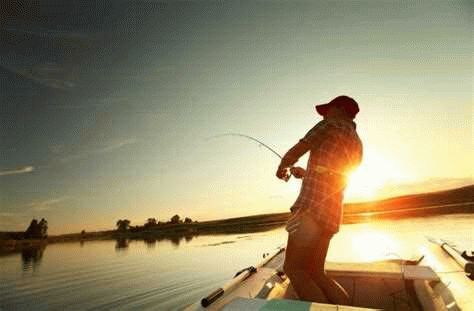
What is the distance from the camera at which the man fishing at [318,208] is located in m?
3.57

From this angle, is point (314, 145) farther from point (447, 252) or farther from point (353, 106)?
point (447, 252)

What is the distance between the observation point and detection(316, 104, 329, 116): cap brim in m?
4.05

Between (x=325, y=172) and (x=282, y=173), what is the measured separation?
53cm

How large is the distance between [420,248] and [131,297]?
1236cm

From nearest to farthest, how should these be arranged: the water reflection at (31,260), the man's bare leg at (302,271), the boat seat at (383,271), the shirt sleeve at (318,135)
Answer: the man's bare leg at (302,271), the shirt sleeve at (318,135), the boat seat at (383,271), the water reflection at (31,260)

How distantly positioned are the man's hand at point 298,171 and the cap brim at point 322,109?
0.71 m

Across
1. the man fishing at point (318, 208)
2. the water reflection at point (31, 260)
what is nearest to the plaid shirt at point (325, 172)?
the man fishing at point (318, 208)

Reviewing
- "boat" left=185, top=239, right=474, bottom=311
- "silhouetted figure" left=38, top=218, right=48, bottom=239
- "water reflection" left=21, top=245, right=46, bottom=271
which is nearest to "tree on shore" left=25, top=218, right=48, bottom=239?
"silhouetted figure" left=38, top=218, right=48, bottom=239

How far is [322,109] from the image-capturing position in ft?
13.4

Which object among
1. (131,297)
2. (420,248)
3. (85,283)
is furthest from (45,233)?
(420,248)

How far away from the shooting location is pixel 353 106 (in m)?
3.94

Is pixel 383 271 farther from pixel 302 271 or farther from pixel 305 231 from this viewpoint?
pixel 305 231

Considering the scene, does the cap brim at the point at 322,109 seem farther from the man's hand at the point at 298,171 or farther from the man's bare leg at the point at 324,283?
the man's bare leg at the point at 324,283

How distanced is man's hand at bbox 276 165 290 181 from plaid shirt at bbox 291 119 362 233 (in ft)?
0.92
